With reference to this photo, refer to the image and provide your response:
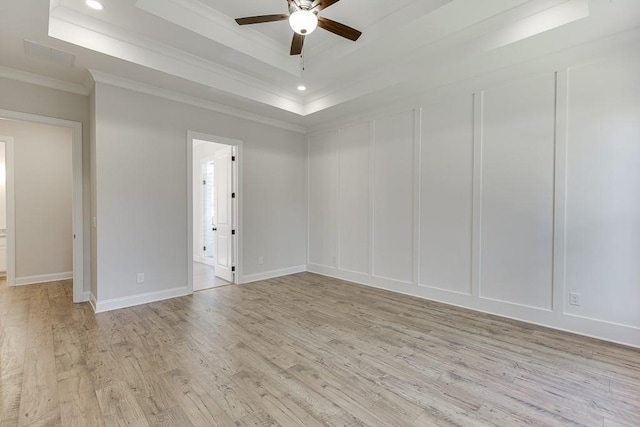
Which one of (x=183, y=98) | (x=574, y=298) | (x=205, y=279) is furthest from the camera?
(x=205, y=279)

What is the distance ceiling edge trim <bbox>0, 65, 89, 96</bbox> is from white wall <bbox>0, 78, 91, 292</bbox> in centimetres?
5

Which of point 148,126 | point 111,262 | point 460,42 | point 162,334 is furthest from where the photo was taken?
point 148,126

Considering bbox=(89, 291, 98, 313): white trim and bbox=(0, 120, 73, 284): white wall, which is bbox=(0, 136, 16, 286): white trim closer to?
bbox=(0, 120, 73, 284): white wall

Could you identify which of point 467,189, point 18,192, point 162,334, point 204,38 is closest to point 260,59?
point 204,38

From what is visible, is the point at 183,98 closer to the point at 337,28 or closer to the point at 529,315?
the point at 337,28

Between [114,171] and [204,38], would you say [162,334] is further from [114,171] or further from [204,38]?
[204,38]

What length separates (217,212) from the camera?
227 inches

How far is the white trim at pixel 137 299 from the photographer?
143 inches

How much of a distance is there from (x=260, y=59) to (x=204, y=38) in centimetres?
73

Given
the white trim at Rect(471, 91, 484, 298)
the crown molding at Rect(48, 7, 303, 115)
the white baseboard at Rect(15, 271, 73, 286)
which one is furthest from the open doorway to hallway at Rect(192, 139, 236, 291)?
the white trim at Rect(471, 91, 484, 298)

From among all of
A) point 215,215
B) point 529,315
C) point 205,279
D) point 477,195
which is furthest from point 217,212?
point 529,315

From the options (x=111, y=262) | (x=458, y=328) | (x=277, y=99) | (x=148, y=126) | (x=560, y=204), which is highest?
(x=277, y=99)

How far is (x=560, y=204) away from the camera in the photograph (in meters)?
3.13

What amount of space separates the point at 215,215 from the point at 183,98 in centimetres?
237
